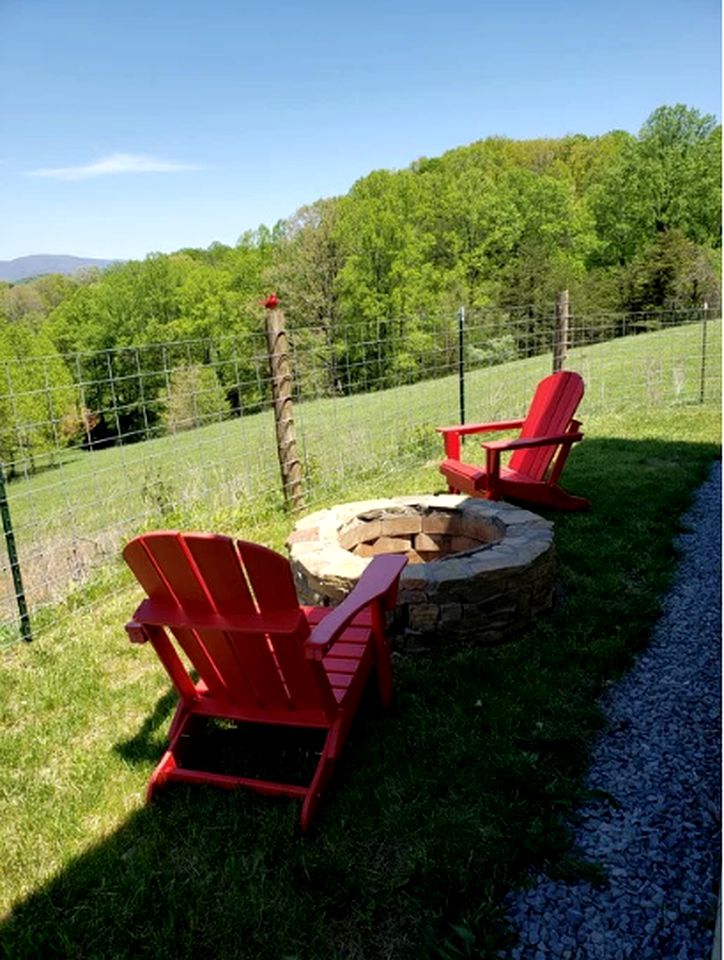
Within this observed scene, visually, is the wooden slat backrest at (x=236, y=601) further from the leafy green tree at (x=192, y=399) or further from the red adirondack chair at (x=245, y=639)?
the leafy green tree at (x=192, y=399)

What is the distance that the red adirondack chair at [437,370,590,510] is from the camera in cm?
480

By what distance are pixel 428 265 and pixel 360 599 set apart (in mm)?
26854

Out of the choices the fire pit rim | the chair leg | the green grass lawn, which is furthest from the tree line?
the chair leg

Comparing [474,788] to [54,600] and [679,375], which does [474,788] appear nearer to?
[54,600]

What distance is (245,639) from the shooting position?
2170mm

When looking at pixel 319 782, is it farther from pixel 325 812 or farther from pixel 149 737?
pixel 149 737

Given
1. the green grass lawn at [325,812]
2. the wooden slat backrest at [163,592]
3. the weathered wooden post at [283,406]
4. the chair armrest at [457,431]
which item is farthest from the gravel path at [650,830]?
the weathered wooden post at [283,406]

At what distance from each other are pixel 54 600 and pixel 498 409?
7986mm

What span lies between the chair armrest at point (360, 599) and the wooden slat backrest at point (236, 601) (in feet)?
0.25

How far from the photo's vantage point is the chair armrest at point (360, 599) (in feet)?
6.59

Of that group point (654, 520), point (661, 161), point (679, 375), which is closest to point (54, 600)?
point (654, 520)

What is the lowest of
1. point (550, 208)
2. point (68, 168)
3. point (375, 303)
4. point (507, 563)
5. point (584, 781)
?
A: point (584, 781)

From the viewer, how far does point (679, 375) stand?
11.1m

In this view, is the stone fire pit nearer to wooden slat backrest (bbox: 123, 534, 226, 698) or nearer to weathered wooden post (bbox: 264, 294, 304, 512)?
wooden slat backrest (bbox: 123, 534, 226, 698)
